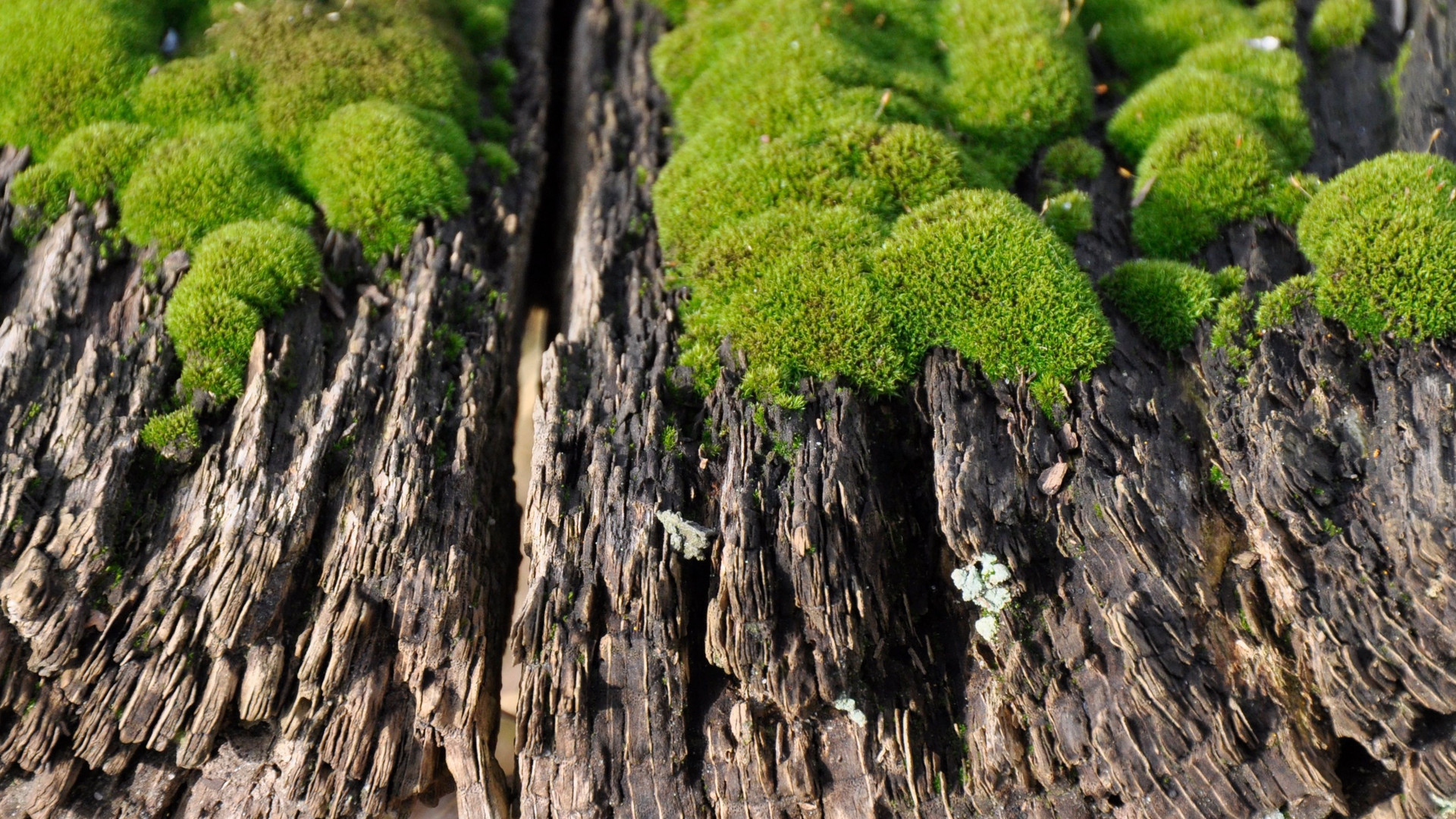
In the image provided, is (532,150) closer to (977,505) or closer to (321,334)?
(321,334)

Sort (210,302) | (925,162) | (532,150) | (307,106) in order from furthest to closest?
(532,150) → (307,106) → (925,162) → (210,302)

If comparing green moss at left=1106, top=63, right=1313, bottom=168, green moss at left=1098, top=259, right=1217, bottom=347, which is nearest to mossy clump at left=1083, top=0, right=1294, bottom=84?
green moss at left=1106, top=63, right=1313, bottom=168

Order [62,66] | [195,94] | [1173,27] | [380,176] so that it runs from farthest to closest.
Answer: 1. [1173,27]
2. [195,94]
3. [62,66]
4. [380,176]

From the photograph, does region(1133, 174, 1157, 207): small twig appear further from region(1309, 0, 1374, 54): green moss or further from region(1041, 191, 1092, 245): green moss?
region(1309, 0, 1374, 54): green moss

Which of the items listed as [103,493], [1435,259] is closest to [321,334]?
[103,493]

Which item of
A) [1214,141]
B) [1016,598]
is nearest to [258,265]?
[1016,598]

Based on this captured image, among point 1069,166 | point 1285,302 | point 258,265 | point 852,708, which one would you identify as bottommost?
point 852,708

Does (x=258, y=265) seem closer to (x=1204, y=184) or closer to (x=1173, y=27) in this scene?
(x=1204, y=184)
